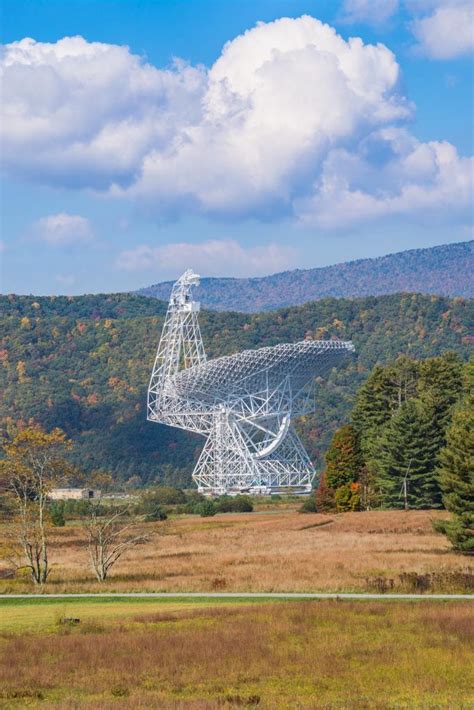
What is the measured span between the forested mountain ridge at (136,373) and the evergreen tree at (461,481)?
298 feet

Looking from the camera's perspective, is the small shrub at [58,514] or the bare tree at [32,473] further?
the small shrub at [58,514]

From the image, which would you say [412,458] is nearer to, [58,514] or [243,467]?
[58,514]

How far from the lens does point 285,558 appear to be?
4375 centimetres

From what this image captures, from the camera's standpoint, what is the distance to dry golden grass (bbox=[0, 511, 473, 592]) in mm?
34281

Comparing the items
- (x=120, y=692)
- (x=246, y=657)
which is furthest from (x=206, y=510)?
(x=120, y=692)

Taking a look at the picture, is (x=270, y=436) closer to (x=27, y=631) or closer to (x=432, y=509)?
(x=432, y=509)

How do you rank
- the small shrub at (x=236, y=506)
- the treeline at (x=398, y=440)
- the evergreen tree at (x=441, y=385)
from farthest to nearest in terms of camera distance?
the small shrub at (x=236, y=506), the evergreen tree at (x=441, y=385), the treeline at (x=398, y=440)

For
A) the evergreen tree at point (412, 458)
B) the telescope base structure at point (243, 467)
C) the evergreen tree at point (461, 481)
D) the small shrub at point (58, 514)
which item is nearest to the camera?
the evergreen tree at point (461, 481)

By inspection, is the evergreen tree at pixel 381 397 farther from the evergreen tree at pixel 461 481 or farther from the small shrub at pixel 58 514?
the evergreen tree at pixel 461 481

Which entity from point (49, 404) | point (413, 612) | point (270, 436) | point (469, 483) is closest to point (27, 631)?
point (413, 612)

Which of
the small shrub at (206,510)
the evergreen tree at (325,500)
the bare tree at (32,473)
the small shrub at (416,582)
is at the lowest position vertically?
the small shrub at (206,510)

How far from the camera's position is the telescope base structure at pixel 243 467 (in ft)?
355

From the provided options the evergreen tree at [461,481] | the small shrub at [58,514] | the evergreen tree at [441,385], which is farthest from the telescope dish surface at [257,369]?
the evergreen tree at [461,481]

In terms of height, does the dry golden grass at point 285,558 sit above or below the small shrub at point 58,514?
above
